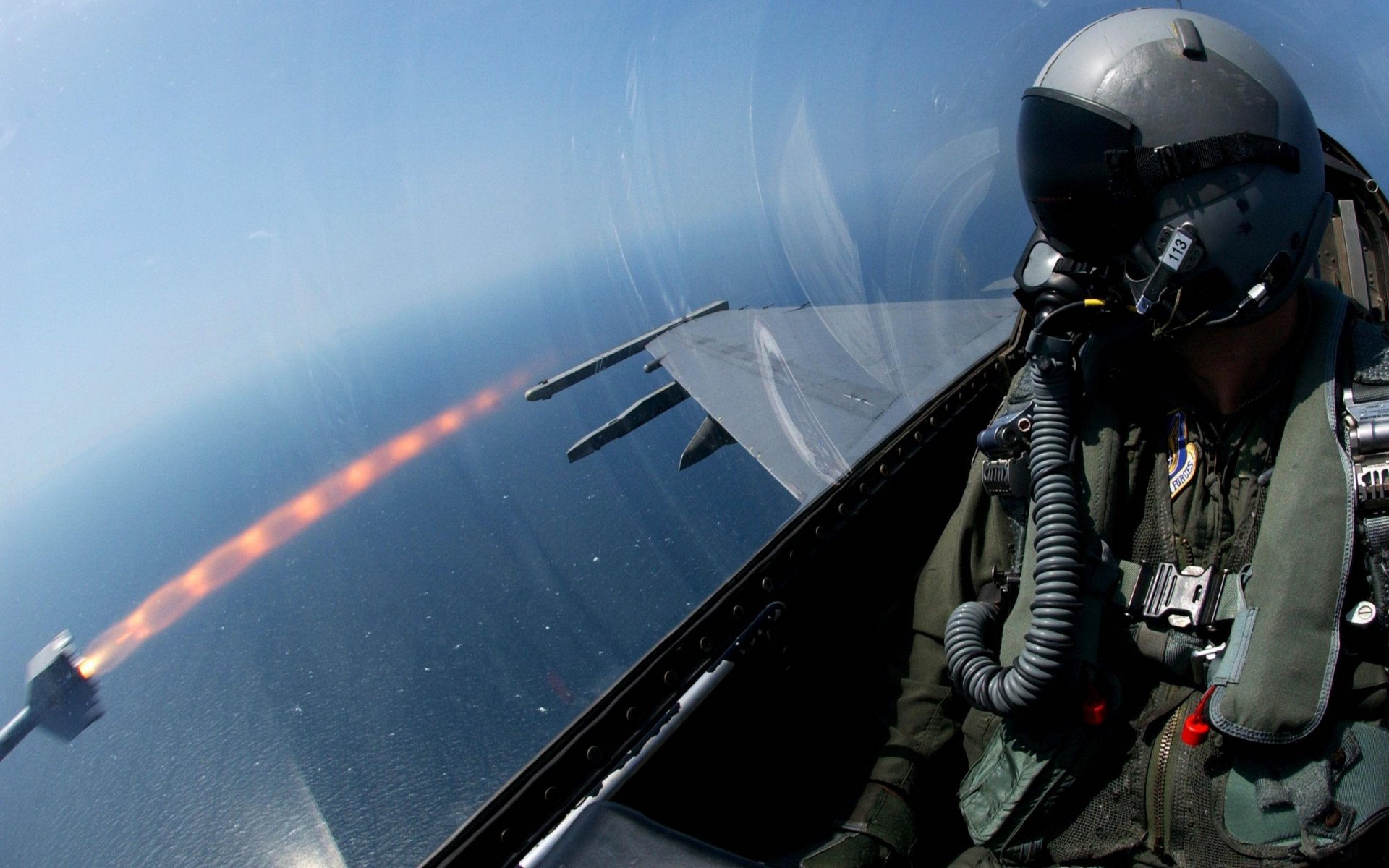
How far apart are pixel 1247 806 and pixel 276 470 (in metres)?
1.41

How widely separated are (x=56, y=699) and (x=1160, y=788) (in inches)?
58.2

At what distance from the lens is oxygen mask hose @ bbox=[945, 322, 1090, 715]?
133 cm

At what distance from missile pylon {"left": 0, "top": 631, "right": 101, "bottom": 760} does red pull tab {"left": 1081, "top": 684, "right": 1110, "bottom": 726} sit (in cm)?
136

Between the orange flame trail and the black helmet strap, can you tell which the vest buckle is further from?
the orange flame trail

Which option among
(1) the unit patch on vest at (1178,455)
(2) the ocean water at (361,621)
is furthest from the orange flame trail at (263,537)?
(1) the unit patch on vest at (1178,455)

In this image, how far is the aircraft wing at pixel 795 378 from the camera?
153 cm

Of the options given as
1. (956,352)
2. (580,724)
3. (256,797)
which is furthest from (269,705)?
(956,352)

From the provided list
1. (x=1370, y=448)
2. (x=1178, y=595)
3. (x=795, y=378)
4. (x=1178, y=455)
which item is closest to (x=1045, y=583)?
(x=1178, y=595)

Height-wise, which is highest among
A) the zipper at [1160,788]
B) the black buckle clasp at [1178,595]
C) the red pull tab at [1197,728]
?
the black buckle clasp at [1178,595]

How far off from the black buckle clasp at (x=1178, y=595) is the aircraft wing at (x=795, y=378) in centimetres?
60

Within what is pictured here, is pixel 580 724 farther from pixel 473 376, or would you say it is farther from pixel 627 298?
pixel 627 298

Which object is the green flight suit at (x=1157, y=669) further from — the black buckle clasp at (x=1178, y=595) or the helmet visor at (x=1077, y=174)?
the helmet visor at (x=1077, y=174)

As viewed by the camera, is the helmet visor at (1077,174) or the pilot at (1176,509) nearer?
the pilot at (1176,509)

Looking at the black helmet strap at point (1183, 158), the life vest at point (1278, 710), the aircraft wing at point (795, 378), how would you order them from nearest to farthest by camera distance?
the life vest at point (1278, 710), the black helmet strap at point (1183, 158), the aircraft wing at point (795, 378)
